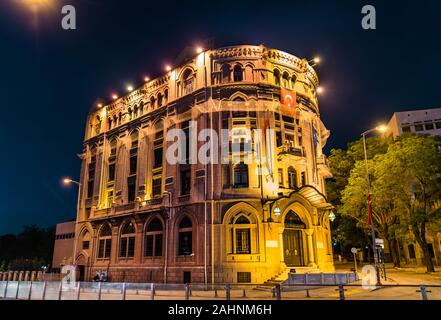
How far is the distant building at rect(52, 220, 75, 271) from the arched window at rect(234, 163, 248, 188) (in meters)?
24.3

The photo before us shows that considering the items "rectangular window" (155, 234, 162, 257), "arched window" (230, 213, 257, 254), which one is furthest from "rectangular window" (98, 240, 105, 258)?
"arched window" (230, 213, 257, 254)

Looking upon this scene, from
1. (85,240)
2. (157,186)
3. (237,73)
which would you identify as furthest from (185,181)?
(85,240)

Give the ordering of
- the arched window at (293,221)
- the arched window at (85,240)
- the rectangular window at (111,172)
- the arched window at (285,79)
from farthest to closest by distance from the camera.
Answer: the rectangular window at (111,172) < the arched window at (85,240) < the arched window at (285,79) < the arched window at (293,221)

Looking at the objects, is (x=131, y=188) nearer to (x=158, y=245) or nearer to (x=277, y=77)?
(x=158, y=245)

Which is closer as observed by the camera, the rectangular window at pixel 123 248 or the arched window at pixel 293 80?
the arched window at pixel 293 80

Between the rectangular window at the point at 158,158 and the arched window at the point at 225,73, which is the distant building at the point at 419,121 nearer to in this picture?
the arched window at the point at 225,73

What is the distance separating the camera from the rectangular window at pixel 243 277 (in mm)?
25562

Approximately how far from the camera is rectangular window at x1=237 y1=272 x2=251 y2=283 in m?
25.6

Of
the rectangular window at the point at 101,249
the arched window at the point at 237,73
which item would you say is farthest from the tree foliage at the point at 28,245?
the arched window at the point at 237,73

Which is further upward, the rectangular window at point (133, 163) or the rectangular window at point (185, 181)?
the rectangular window at point (133, 163)

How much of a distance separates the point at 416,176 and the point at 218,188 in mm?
18201

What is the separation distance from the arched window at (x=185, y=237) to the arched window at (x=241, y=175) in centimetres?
536

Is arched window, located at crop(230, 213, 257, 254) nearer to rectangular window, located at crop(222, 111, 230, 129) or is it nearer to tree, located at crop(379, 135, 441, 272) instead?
rectangular window, located at crop(222, 111, 230, 129)
